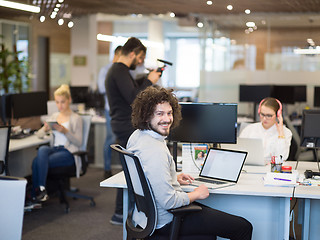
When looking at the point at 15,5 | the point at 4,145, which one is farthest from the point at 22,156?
the point at 15,5

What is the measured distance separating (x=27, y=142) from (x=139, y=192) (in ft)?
9.24

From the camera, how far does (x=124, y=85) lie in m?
4.42

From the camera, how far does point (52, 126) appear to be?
5.12 metres

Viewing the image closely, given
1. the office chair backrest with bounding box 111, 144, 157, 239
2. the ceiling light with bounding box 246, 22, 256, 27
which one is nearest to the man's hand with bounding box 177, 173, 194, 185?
the office chair backrest with bounding box 111, 144, 157, 239

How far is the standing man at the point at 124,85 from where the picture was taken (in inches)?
175

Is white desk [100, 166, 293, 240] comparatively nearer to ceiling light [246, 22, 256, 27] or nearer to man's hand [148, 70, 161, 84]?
man's hand [148, 70, 161, 84]

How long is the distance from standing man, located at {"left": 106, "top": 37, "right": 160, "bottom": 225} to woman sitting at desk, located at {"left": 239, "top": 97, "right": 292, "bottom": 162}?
102cm

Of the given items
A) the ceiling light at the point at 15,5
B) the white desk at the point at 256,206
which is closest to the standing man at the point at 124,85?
the white desk at the point at 256,206

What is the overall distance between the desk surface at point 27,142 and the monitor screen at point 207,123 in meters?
2.06

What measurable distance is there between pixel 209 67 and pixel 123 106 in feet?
16.9

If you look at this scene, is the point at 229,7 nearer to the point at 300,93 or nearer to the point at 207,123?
the point at 300,93

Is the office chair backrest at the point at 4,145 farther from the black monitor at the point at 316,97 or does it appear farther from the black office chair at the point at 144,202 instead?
the black monitor at the point at 316,97

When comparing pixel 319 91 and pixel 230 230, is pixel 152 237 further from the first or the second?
pixel 319 91

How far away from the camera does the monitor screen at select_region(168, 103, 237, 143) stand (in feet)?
12.2
